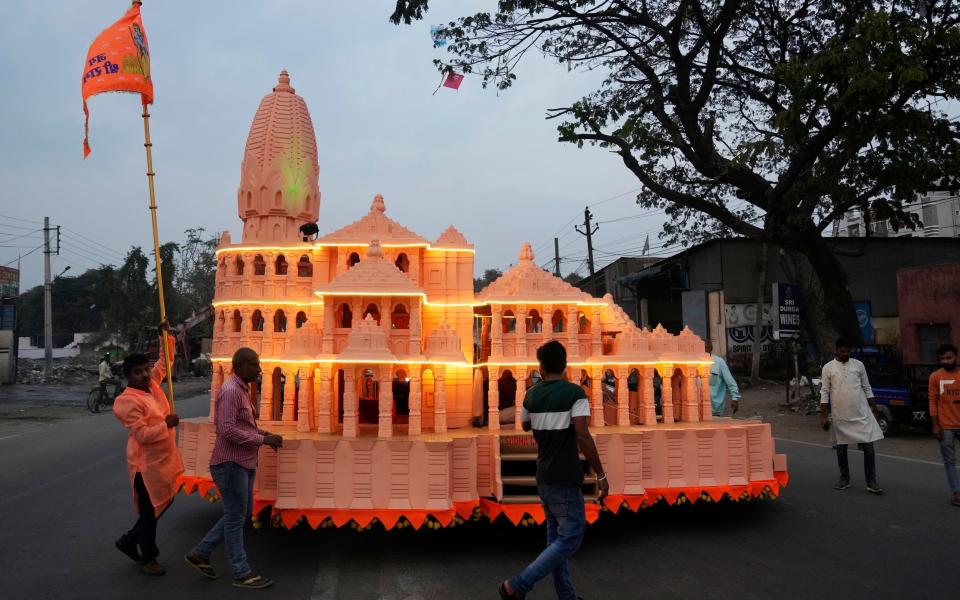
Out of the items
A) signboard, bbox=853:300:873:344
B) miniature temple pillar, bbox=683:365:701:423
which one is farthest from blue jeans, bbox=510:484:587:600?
signboard, bbox=853:300:873:344

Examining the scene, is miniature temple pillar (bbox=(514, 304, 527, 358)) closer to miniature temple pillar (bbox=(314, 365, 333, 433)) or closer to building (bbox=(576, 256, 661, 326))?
miniature temple pillar (bbox=(314, 365, 333, 433))

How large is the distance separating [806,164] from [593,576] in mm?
10624

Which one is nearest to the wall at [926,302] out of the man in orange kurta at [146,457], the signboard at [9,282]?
the man in orange kurta at [146,457]

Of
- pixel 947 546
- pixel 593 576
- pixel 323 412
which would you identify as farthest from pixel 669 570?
pixel 323 412

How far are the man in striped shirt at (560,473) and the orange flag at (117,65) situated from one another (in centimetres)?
516

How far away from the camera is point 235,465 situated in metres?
4.65

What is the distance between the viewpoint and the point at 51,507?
737cm

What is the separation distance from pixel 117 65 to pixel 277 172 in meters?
2.52

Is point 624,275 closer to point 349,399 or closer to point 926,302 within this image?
point 926,302

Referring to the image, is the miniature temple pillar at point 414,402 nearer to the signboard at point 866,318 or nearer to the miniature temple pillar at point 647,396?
the miniature temple pillar at point 647,396

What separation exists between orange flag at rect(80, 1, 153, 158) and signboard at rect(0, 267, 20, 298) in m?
33.6

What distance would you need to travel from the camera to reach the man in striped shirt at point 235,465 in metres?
4.62

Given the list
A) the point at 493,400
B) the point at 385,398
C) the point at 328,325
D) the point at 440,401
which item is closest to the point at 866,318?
the point at 493,400

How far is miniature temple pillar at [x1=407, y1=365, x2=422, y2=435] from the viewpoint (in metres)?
6.29
